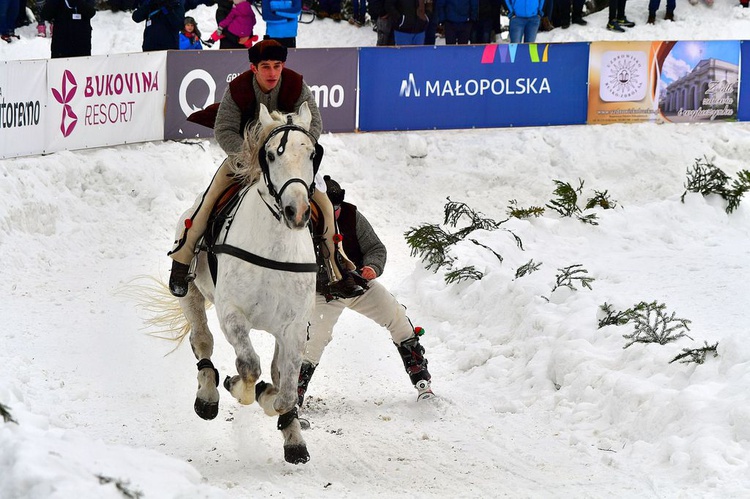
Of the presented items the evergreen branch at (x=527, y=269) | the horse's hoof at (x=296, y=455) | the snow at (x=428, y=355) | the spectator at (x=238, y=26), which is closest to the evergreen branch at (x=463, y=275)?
the snow at (x=428, y=355)

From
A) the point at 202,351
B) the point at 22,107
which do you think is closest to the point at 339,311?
the point at 202,351

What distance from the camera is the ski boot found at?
869 centimetres

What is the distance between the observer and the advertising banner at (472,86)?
17500 millimetres

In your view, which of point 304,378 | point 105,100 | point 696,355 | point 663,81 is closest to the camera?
point 696,355

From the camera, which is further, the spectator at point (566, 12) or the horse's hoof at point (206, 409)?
the spectator at point (566, 12)

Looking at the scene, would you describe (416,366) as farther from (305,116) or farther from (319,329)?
(305,116)

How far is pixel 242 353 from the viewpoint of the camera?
7.07 m

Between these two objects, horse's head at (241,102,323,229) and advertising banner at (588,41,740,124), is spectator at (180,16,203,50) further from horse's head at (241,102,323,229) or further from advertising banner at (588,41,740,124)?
horse's head at (241,102,323,229)

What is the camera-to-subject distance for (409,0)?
61.3 ft

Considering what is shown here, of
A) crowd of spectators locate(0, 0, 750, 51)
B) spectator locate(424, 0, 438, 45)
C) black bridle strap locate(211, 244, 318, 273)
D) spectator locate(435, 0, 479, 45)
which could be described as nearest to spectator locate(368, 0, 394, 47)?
crowd of spectators locate(0, 0, 750, 51)

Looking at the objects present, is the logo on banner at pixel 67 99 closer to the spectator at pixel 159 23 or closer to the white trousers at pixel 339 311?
the spectator at pixel 159 23

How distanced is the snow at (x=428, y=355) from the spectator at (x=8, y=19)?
18.4ft

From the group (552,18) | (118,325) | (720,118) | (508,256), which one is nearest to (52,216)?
(118,325)

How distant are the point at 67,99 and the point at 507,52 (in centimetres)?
704
